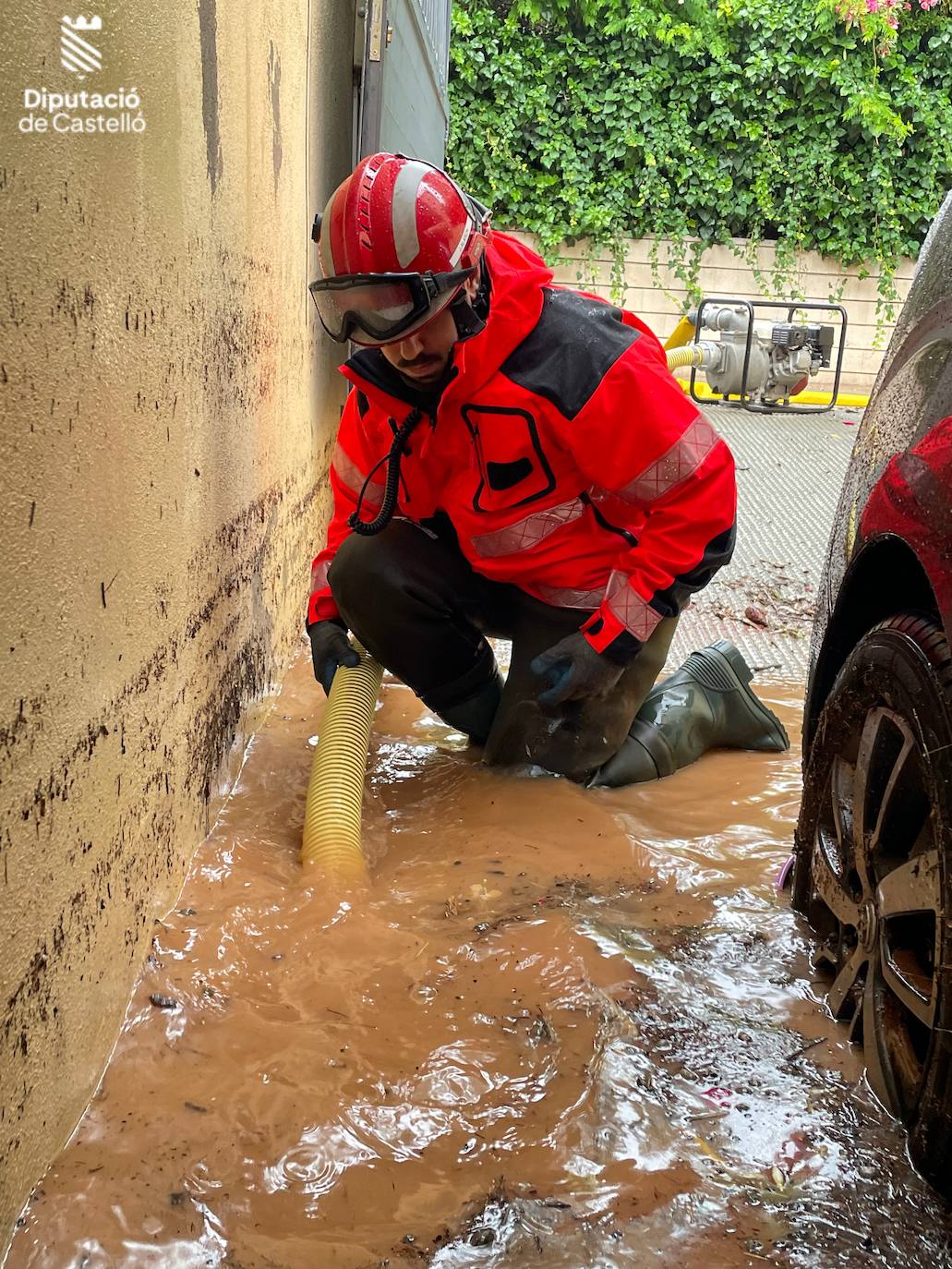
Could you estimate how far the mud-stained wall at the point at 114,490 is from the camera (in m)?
1.40

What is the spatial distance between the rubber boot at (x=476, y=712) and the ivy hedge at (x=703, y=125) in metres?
9.06

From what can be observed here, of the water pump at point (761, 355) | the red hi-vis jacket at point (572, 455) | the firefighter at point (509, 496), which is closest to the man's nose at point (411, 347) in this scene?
the firefighter at point (509, 496)

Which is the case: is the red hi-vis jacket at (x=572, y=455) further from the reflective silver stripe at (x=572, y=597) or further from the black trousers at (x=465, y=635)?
the black trousers at (x=465, y=635)

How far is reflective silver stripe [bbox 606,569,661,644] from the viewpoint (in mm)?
2629

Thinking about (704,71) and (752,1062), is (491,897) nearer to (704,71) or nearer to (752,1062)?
(752,1062)

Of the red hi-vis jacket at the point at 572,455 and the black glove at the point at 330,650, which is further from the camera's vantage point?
the black glove at the point at 330,650

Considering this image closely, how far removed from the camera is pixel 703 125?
10.9 meters

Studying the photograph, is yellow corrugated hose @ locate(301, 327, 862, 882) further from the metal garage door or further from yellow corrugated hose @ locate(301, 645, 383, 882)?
the metal garage door

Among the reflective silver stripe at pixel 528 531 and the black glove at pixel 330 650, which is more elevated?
the reflective silver stripe at pixel 528 531

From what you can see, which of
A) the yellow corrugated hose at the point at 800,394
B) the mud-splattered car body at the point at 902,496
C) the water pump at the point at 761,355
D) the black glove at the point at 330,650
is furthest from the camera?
the water pump at the point at 761,355

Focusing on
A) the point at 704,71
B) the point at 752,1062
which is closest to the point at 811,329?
the point at 704,71

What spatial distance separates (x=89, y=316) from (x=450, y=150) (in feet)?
34.3

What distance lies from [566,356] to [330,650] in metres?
1.01

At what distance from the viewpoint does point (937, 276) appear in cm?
179
